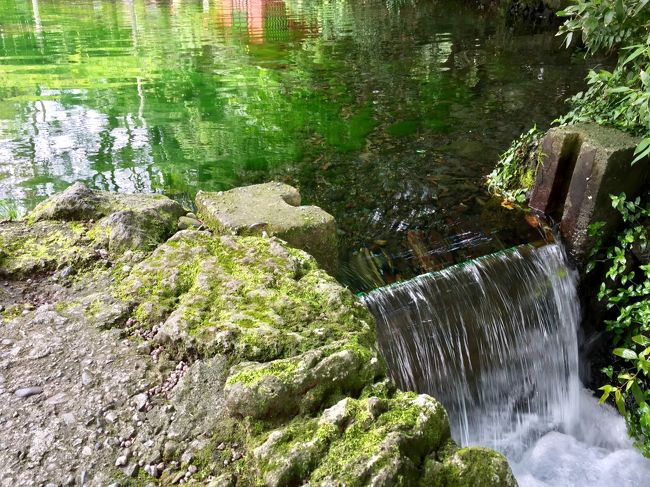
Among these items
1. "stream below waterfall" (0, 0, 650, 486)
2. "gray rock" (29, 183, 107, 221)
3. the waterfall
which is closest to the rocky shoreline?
"gray rock" (29, 183, 107, 221)

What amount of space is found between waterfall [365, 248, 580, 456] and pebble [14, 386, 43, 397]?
247 centimetres

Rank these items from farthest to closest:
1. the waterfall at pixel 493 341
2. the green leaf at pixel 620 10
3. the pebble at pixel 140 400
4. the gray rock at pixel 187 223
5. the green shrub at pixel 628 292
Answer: the green shrub at pixel 628 292
the green leaf at pixel 620 10
the waterfall at pixel 493 341
the gray rock at pixel 187 223
the pebble at pixel 140 400

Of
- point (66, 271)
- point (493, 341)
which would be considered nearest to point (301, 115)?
point (493, 341)

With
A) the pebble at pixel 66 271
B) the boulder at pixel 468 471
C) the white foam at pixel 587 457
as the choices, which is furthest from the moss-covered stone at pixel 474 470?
the white foam at pixel 587 457

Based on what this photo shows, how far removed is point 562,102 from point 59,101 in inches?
369

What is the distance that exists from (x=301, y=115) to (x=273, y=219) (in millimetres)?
6086

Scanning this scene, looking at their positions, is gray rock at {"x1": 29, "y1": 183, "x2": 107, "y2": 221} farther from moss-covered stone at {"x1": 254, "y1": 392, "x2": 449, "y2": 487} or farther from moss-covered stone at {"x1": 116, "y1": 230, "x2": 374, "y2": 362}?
moss-covered stone at {"x1": 254, "y1": 392, "x2": 449, "y2": 487}

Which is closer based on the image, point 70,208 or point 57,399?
point 57,399

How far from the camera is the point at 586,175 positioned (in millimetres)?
5277

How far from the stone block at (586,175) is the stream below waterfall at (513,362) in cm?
39

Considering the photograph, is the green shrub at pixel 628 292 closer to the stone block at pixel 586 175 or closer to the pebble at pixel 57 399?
the stone block at pixel 586 175

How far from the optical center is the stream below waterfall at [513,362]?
4410 millimetres

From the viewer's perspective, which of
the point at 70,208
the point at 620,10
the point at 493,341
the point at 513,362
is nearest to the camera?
the point at 70,208

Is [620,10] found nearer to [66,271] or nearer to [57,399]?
[66,271]
